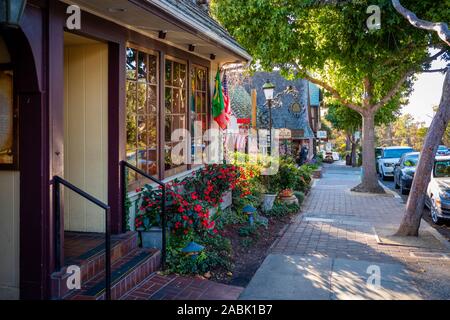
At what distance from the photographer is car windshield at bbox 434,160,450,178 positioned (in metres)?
11.9

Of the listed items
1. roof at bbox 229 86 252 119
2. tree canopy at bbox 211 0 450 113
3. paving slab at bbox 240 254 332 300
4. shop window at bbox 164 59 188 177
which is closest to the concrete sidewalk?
paving slab at bbox 240 254 332 300

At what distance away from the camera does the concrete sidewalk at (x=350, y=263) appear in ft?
18.4

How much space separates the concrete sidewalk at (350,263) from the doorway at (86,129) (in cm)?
242

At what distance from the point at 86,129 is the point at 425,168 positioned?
6.25 m

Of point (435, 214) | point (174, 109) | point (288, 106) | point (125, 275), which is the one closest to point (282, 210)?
point (435, 214)

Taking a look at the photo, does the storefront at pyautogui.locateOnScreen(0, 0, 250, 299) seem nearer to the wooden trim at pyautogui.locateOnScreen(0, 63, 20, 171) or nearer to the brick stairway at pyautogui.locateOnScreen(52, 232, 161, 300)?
the wooden trim at pyautogui.locateOnScreen(0, 63, 20, 171)

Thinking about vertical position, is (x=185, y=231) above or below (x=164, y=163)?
below

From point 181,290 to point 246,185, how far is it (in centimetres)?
580

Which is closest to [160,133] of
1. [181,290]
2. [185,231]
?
[185,231]

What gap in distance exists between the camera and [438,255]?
7648 mm

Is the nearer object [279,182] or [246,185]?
[246,185]

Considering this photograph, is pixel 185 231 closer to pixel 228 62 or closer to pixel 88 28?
pixel 88 28

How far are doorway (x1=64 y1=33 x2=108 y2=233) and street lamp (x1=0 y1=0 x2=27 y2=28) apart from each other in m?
2.76

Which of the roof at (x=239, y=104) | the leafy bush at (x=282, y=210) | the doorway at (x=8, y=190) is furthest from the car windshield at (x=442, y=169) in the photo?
the doorway at (x=8, y=190)
